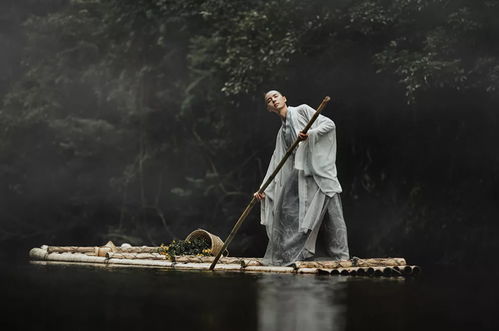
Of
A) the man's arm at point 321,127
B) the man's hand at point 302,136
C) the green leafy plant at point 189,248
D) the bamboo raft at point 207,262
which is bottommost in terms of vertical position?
the bamboo raft at point 207,262

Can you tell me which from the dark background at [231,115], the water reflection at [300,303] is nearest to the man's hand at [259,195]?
the water reflection at [300,303]

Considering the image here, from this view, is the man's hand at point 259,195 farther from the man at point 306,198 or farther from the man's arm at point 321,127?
the man's arm at point 321,127

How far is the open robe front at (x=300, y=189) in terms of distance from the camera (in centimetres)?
884

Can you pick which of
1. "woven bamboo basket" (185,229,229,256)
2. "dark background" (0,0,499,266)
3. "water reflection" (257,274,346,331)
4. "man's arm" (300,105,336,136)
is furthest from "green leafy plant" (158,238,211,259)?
"dark background" (0,0,499,266)

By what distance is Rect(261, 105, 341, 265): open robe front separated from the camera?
29.0 feet

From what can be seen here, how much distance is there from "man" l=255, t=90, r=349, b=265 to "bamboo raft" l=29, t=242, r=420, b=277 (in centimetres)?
27

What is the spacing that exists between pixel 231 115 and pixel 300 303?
10266 millimetres

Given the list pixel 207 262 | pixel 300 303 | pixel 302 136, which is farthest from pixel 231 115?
pixel 300 303

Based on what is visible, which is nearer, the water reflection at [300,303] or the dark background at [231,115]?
the water reflection at [300,303]

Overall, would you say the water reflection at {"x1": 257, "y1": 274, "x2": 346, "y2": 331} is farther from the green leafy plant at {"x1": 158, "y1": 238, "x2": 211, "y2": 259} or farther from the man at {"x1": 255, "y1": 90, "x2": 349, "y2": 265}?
the green leafy plant at {"x1": 158, "y1": 238, "x2": 211, "y2": 259}

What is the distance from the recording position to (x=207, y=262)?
9.33 metres

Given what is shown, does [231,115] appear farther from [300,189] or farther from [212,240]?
[300,189]

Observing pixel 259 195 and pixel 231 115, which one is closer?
pixel 259 195

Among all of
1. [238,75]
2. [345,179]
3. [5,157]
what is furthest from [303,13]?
[5,157]
